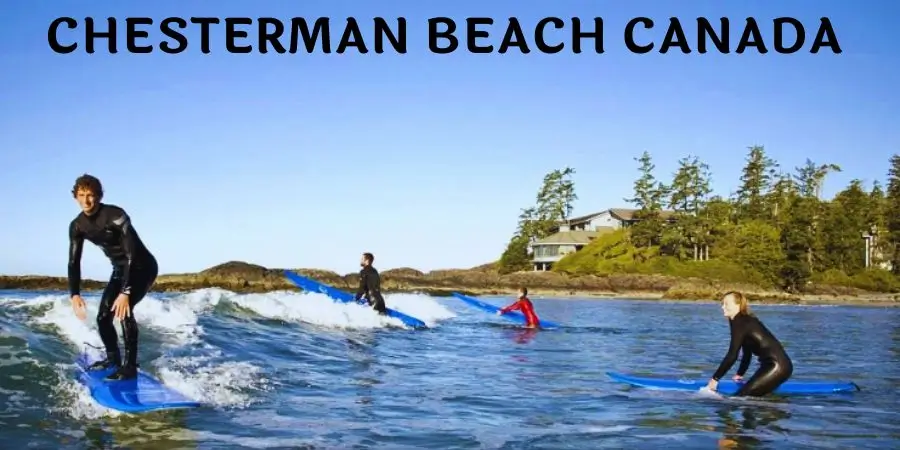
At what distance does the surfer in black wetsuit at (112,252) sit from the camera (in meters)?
7.60

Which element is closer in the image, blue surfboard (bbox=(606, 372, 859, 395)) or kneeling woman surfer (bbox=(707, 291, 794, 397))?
kneeling woman surfer (bbox=(707, 291, 794, 397))

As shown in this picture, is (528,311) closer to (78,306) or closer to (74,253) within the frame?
(74,253)

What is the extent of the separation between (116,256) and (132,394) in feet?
4.47

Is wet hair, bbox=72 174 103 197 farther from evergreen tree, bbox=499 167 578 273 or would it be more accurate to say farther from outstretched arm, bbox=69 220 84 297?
evergreen tree, bbox=499 167 578 273

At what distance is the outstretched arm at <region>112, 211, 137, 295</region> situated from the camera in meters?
7.71

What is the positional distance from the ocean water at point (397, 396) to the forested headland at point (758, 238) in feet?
193

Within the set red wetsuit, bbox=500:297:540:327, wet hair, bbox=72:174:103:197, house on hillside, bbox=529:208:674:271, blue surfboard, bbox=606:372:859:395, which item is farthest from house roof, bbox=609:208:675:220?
wet hair, bbox=72:174:103:197

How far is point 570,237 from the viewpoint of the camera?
90188 mm

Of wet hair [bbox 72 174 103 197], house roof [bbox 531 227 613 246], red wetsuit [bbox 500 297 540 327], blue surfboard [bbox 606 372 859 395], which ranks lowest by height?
blue surfboard [bbox 606 372 859 395]

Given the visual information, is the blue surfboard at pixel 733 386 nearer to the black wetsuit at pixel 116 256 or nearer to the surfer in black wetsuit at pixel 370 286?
the black wetsuit at pixel 116 256

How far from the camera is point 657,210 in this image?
8481 centimetres

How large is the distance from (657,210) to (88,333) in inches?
3068

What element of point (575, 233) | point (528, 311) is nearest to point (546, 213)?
point (575, 233)

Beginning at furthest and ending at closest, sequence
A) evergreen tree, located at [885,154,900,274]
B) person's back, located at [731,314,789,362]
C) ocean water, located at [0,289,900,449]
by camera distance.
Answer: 1. evergreen tree, located at [885,154,900,274]
2. person's back, located at [731,314,789,362]
3. ocean water, located at [0,289,900,449]
